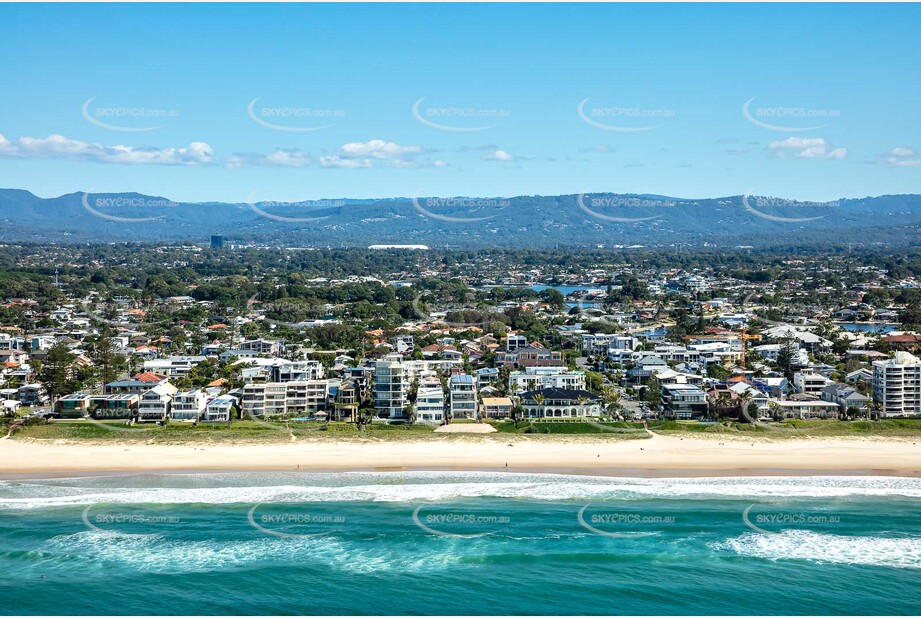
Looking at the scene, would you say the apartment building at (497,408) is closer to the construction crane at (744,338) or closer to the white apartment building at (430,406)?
the white apartment building at (430,406)

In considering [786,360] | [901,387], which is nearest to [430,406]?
[901,387]

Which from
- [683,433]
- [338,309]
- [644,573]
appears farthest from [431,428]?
[338,309]

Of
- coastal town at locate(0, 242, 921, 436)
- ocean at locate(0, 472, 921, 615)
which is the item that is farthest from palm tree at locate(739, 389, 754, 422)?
ocean at locate(0, 472, 921, 615)

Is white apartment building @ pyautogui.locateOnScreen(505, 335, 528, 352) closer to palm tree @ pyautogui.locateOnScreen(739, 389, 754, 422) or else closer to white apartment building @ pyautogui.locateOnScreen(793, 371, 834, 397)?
white apartment building @ pyautogui.locateOnScreen(793, 371, 834, 397)

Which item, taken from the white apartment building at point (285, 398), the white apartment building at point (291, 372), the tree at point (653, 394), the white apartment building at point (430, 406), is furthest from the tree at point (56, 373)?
the tree at point (653, 394)

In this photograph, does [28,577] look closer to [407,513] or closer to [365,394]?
[407,513]

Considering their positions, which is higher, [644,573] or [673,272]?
[673,272]

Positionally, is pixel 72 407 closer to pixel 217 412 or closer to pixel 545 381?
pixel 217 412
